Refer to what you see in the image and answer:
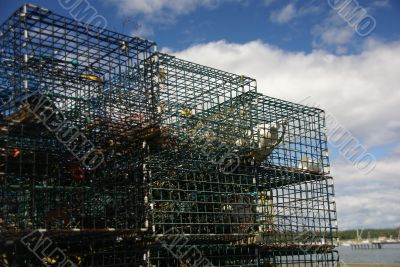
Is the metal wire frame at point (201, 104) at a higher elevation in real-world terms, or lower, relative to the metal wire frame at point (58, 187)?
higher

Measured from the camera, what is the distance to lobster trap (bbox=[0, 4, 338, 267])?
74.1 ft

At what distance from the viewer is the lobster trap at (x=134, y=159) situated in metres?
22.6

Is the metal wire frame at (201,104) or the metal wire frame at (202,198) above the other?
the metal wire frame at (201,104)

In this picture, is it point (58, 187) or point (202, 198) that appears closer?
point (58, 187)

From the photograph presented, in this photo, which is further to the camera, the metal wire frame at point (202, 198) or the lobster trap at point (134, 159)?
the metal wire frame at point (202, 198)

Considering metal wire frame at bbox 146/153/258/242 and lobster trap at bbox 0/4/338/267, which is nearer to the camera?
lobster trap at bbox 0/4/338/267

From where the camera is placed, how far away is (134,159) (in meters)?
26.7

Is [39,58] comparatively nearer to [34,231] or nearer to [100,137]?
[100,137]

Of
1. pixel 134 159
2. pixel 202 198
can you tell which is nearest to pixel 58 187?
pixel 134 159

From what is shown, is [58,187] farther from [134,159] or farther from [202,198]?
[202,198]

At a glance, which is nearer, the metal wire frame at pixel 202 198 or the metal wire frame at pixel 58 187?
the metal wire frame at pixel 58 187

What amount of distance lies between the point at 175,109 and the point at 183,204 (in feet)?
17.9

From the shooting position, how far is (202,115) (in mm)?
32219

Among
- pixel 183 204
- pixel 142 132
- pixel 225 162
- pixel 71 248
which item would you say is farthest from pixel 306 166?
pixel 71 248
